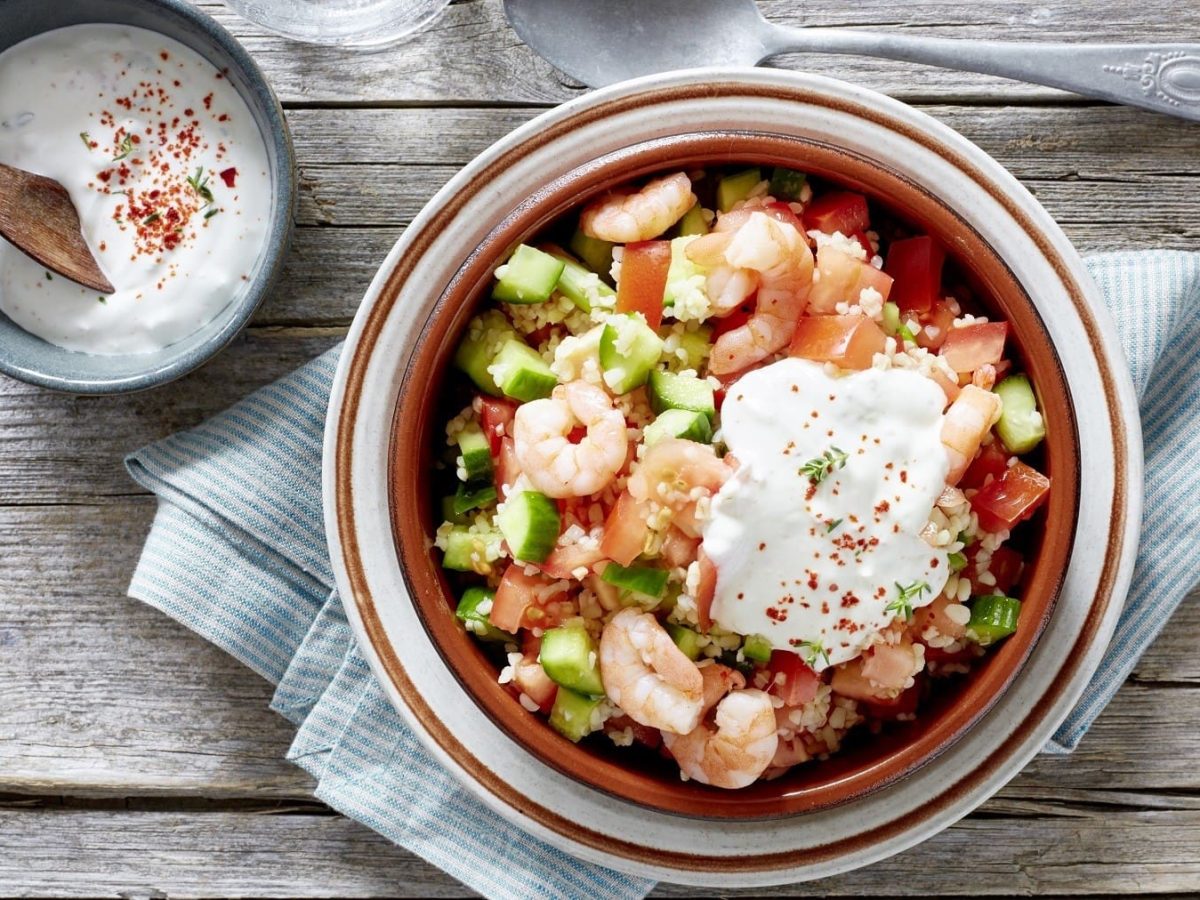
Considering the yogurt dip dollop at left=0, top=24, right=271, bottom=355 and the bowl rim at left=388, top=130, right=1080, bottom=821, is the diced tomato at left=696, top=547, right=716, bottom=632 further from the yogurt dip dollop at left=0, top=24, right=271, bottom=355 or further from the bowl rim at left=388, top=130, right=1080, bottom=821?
the yogurt dip dollop at left=0, top=24, right=271, bottom=355

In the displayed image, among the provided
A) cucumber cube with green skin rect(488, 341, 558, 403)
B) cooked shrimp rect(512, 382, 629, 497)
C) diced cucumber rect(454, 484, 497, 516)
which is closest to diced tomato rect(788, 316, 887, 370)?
cooked shrimp rect(512, 382, 629, 497)

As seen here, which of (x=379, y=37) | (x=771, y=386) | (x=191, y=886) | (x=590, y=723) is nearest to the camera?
(x=771, y=386)

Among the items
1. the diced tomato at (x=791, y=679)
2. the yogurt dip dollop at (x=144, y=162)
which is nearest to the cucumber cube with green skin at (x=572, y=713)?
the diced tomato at (x=791, y=679)

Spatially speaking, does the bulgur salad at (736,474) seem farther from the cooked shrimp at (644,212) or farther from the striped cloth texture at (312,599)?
the striped cloth texture at (312,599)

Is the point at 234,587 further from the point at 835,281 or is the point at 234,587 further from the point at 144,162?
the point at 835,281

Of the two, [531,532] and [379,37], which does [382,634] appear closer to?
[531,532]

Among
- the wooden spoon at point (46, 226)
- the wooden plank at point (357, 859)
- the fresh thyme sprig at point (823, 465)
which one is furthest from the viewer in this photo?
the wooden plank at point (357, 859)

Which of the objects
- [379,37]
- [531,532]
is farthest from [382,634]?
[379,37]
